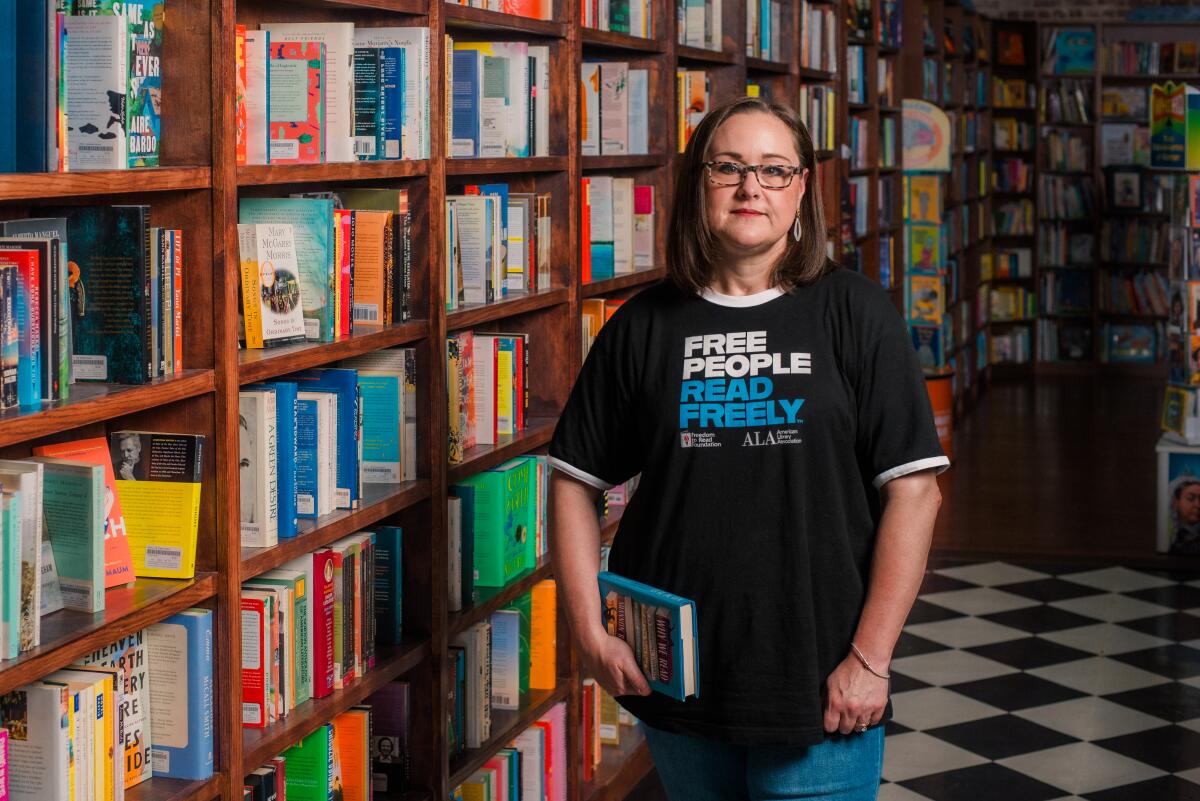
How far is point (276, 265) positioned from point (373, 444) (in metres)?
0.52

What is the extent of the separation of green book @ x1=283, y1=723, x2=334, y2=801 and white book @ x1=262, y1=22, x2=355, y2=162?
0.97m

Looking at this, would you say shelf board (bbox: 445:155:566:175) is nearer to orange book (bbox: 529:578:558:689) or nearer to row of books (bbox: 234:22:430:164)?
row of books (bbox: 234:22:430:164)

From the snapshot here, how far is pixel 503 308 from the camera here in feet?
10.8

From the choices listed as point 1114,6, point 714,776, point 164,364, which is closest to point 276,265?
point 164,364

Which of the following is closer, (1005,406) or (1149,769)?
(1149,769)

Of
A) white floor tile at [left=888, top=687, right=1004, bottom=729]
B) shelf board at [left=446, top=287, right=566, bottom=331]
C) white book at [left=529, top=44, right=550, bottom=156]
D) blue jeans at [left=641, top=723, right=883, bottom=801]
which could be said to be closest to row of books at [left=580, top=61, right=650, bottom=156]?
white book at [left=529, top=44, right=550, bottom=156]

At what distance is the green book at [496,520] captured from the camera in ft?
10.6

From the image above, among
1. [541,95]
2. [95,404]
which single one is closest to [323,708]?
[95,404]

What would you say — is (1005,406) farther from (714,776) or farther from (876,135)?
(714,776)

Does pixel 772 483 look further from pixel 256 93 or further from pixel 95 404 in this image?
pixel 256 93

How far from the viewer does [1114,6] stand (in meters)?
12.2

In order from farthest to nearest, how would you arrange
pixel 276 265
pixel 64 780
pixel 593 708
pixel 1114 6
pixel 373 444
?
pixel 1114 6 < pixel 593 708 < pixel 373 444 < pixel 276 265 < pixel 64 780

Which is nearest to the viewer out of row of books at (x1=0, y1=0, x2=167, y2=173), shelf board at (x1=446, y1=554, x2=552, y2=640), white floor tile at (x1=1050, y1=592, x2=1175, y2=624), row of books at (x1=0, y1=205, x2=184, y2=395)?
row of books at (x1=0, y1=0, x2=167, y2=173)

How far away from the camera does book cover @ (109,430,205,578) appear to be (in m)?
2.19
